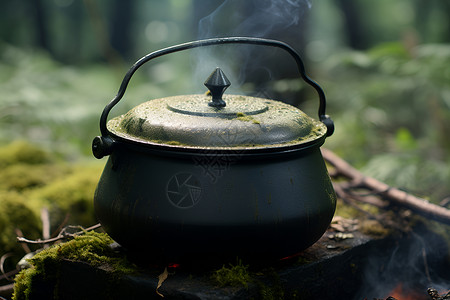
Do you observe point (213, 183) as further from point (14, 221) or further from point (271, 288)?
point (14, 221)

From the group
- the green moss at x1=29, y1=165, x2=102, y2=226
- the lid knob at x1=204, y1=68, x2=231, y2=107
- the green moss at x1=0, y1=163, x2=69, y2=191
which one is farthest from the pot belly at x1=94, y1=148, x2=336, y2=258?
the green moss at x1=0, y1=163, x2=69, y2=191

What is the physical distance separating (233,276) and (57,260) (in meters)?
1.02

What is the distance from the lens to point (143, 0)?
22.4 metres

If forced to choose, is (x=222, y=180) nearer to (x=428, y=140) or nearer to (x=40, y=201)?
(x=40, y=201)

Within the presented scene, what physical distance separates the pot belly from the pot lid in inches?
3.4

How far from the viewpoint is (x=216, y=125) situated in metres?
2.15

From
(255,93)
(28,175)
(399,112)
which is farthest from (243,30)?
(28,175)

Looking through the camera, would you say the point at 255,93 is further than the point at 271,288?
Yes

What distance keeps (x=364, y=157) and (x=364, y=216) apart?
2.58 m

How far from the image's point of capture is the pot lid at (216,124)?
2.10m

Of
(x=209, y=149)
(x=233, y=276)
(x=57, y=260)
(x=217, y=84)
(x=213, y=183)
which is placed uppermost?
(x=217, y=84)

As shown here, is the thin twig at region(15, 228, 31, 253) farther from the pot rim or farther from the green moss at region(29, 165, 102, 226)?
the pot rim

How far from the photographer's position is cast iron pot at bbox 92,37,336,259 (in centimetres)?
205

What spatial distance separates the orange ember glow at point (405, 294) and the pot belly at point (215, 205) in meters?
1.07
